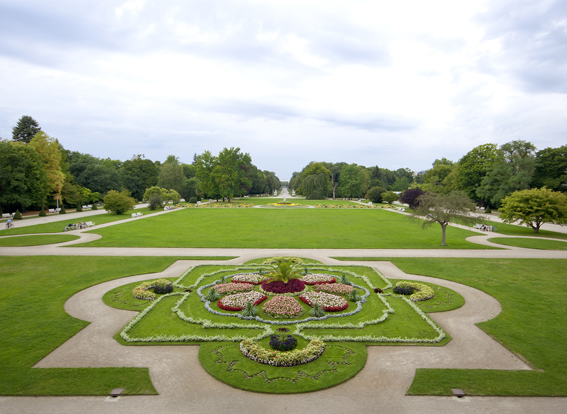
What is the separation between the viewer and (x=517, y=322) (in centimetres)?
1308

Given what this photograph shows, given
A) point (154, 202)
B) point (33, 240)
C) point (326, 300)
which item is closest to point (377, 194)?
point (154, 202)

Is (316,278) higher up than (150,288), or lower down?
higher up

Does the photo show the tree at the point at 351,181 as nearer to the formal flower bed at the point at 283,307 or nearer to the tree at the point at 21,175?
the tree at the point at 21,175

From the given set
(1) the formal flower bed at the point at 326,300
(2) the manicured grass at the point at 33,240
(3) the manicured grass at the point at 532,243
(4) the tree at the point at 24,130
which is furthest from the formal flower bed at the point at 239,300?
(4) the tree at the point at 24,130

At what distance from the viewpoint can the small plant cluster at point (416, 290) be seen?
51.3 ft

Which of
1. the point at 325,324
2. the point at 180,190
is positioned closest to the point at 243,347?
the point at 325,324

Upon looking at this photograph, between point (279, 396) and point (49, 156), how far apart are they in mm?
60369

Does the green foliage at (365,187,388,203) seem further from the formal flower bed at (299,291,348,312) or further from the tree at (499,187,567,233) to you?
the formal flower bed at (299,291,348,312)

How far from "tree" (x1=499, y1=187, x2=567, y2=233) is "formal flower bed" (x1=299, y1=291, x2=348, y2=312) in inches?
1164

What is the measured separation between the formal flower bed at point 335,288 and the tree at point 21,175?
162 feet

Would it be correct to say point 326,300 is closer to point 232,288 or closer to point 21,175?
point 232,288

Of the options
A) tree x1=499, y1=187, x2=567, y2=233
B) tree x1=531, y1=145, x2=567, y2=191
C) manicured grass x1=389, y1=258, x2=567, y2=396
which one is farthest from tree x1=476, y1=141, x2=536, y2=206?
manicured grass x1=389, y1=258, x2=567, y2=396

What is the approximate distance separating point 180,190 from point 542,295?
300 feet

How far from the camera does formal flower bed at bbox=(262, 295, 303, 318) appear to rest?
1356cm
